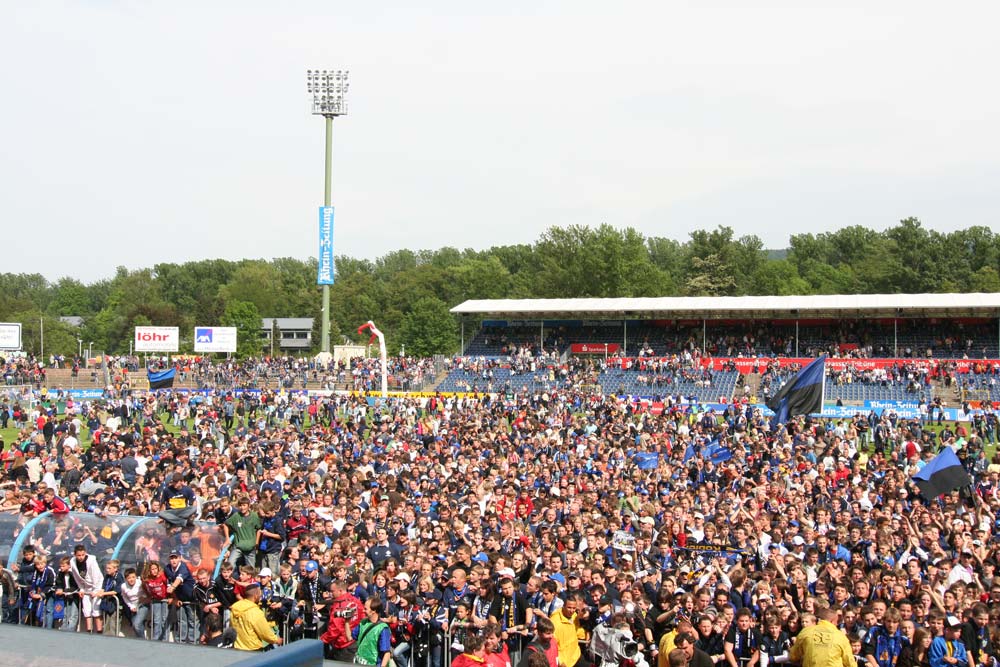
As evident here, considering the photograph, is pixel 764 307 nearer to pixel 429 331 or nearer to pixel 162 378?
pixel 162 378

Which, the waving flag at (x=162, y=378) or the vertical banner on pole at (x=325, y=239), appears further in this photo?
the vertical banner on pole at (x=325, y=239)

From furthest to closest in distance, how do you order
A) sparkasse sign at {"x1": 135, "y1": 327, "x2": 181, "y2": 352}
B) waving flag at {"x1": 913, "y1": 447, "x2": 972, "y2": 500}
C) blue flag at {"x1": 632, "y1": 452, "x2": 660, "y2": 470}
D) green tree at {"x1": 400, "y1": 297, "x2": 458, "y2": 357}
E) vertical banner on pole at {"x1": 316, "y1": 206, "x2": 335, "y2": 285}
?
green tree at {"x1": 400, "y1": 297, "x2": 458, "y2": 357}
vertical banner on pole at {"x1": 316, "y1": 206, "x2": 335, "y2": 285}
sparkasse sign at {"x1": 135, "y1": 327, "x2": 181, "y2": 352}
blue flag at {"x1": 632, "y1": 452, "x2": 660, "y2": 470}
waving flag at {"x1": 913, "y1": 447, "x2": 972, "y2": 500}

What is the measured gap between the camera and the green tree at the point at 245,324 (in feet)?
274

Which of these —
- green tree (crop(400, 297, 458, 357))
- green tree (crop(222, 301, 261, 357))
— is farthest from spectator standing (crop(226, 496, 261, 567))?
green tree (crop(222, 301, 261, 357))

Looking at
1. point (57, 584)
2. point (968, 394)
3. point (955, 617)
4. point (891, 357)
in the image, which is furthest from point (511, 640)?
point (891, 357)

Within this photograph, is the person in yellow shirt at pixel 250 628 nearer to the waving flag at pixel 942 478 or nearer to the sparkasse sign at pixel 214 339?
the waving flag at pixel 942 478

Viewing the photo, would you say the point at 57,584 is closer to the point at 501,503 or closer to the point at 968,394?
the point at 501,503

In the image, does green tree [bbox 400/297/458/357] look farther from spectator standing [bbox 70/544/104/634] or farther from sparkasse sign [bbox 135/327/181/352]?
spectator standing [bbox 70/544/104/634]

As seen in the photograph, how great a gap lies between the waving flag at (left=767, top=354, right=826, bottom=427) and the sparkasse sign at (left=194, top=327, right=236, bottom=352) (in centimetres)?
4048

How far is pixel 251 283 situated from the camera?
11200 cm

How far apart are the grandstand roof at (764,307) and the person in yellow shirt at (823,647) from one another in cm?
4147

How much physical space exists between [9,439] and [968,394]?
112 feet

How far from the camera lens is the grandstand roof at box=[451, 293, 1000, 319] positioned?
45969mm

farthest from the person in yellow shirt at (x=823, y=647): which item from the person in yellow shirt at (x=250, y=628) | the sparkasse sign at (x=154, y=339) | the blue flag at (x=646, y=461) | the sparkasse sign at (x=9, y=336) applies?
the sparkasse sign at (x=154, y=339)
